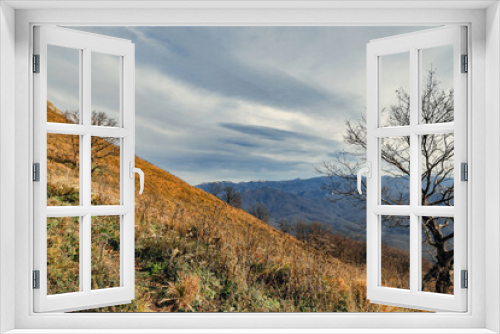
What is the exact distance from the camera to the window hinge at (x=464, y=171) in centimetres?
179

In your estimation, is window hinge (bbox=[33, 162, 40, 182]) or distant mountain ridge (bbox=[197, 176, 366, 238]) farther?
distant mountain ridge (bbox=[197, 176, 366, 238])

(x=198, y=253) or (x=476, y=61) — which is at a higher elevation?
(x=476, y=61)

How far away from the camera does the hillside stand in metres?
3.54

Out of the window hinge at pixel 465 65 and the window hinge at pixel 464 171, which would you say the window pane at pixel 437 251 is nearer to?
the window hinge at pixel 464 171

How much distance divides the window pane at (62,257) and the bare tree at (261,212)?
3398 mm

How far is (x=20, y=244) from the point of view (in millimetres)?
1756

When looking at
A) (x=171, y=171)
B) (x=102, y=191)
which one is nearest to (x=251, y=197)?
(x=171, y=171)

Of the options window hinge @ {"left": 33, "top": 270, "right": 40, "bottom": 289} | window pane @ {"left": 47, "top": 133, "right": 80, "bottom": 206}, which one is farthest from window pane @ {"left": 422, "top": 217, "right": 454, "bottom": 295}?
window pane @ {"left": 47, "top": 133, "right": 80, "bottom": 206}

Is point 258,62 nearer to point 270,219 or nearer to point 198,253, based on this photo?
point 270,219

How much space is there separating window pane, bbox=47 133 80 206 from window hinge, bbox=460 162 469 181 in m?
3.57

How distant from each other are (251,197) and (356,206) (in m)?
1.80

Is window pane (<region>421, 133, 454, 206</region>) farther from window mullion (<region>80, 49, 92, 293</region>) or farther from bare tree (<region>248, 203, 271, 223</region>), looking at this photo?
bare tree (<region>248, 203, 271, 223</region>)

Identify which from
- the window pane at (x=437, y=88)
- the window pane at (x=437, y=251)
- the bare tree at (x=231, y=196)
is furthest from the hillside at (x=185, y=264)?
the window pane at (x=437, y=88)

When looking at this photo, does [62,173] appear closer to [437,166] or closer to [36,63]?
[36,63]
